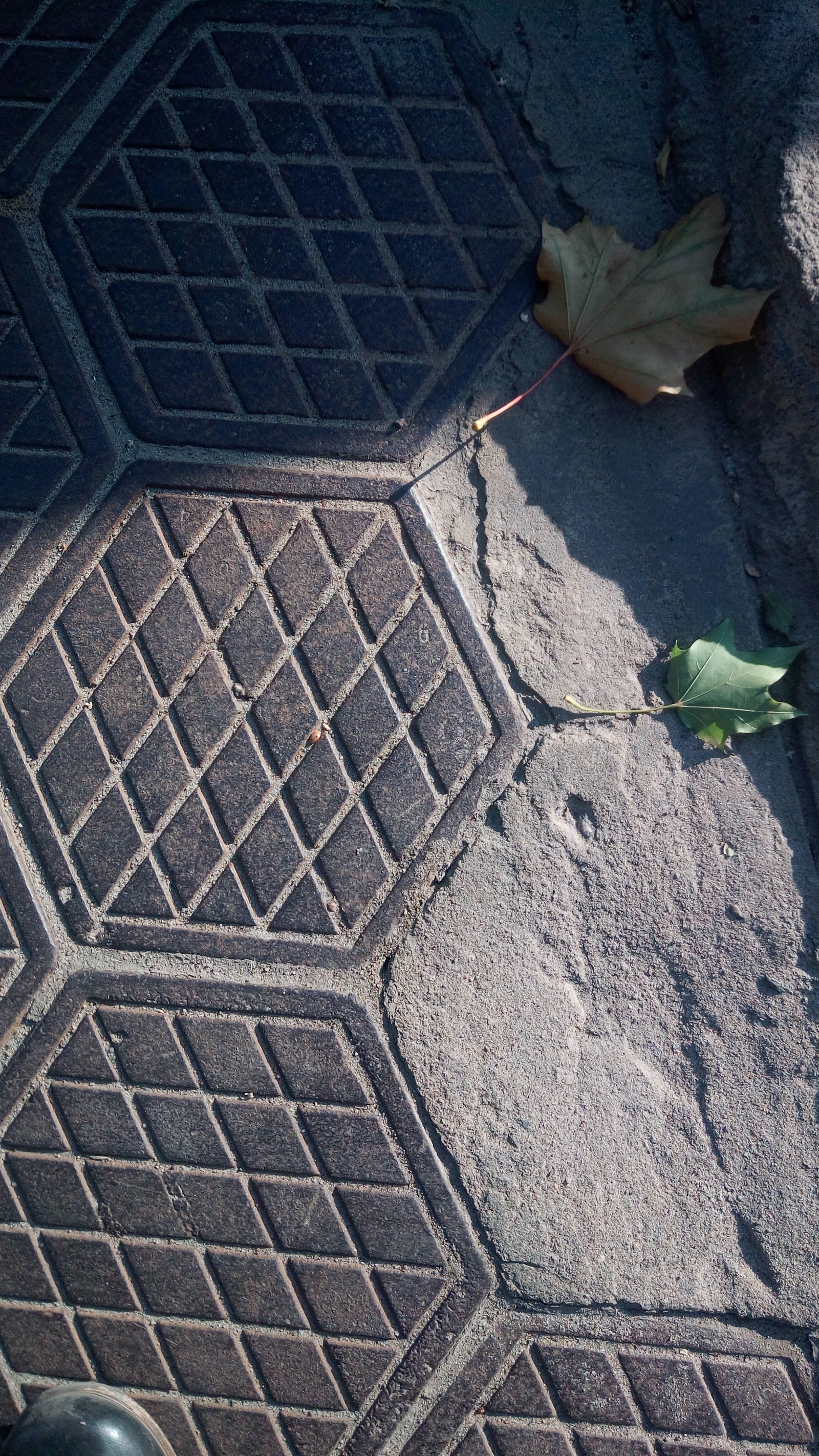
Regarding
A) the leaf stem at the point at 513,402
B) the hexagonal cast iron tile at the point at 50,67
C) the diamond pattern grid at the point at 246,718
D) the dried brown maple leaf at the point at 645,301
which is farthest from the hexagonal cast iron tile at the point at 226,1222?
the hexagonal cast iron tile at the point at 50,67

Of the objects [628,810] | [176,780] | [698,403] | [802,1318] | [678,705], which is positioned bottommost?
[802,1318]

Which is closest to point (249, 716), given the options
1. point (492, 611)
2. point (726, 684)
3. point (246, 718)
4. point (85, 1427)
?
point (246, 718)

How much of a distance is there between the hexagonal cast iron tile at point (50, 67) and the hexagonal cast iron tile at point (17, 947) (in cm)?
156

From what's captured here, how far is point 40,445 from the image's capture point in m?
1.93

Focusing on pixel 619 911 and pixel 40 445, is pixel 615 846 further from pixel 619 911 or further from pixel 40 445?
pixel 40 445

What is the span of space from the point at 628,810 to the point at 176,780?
0.99 m

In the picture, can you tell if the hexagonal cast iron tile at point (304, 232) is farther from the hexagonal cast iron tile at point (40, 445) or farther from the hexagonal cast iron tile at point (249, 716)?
the hexagonal cast iron tile at point (249, 716)

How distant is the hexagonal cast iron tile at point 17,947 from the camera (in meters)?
1.88

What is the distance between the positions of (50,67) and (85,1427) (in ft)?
9.61

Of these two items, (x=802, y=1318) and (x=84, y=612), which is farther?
(x=84, y=612)

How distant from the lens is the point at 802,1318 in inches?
70.4

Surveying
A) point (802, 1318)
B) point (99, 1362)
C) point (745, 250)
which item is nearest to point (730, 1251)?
point (802, 1318)

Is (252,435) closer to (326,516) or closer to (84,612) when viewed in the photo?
(326,516)

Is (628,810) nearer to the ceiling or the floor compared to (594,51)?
nearer to the floor
